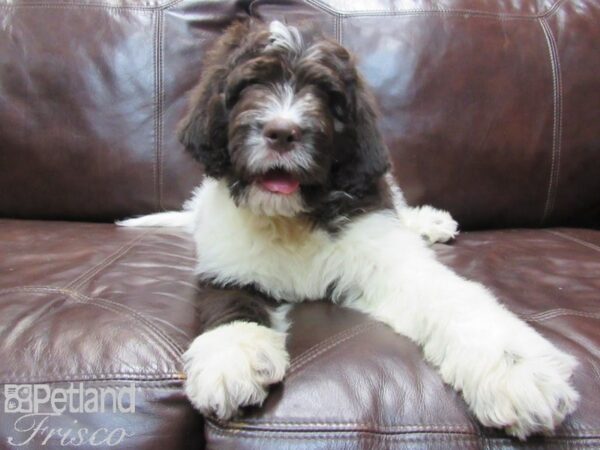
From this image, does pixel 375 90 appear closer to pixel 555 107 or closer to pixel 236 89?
pixel 555 107

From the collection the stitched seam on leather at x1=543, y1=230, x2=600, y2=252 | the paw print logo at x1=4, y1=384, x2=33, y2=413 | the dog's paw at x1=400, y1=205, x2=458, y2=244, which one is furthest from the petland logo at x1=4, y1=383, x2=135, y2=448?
the stitched seam on leather at x1=543, y1=230, x2=600, y2=252

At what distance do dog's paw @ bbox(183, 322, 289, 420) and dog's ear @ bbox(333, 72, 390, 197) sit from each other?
0.60 metres

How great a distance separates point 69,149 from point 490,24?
2014 millimetres

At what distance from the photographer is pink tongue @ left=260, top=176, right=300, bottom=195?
5.08 ft

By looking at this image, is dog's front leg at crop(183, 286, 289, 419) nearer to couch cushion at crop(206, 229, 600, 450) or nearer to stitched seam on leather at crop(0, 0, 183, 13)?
couch cushion at crop(206, 229, 600, 450)

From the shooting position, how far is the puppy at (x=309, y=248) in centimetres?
117

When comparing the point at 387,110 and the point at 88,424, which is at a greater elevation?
the point at 387,110

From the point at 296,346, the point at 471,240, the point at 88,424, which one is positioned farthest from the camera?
the point at 471,240

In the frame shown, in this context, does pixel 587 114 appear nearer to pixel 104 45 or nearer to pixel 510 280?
pixel 510 280

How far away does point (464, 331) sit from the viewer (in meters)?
1.29

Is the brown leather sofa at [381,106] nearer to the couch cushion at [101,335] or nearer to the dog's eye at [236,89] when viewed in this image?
the couch cushion at [101,335]

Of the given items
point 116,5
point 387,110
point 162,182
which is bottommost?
point 162,182

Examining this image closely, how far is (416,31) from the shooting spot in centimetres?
239

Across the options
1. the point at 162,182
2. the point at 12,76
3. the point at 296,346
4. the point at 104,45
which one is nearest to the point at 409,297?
the point at 296,346
